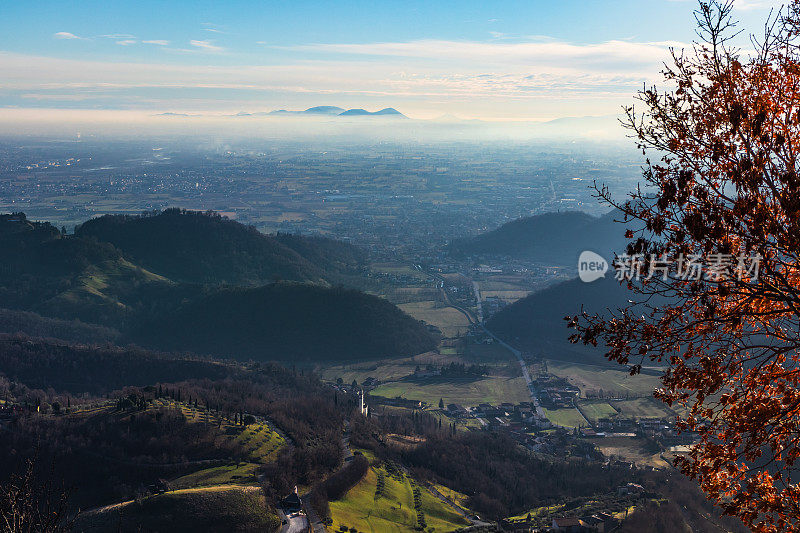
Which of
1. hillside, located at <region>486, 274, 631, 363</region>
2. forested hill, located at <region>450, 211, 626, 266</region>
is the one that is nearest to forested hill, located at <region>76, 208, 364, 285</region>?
hillside, located at <region>486, 274, 631, 363</region>

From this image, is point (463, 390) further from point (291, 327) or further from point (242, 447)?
point (242, 447)

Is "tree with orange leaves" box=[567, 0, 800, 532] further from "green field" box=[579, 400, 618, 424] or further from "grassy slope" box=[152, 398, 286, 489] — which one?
"green field" box=[579, 400, 618, 424]

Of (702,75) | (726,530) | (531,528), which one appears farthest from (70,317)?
(702,75)

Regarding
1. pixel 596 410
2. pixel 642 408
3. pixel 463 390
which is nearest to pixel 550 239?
pixel 463 390

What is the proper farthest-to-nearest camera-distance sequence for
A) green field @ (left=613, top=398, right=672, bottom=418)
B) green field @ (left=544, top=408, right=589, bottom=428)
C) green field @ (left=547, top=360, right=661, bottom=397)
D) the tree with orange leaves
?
green field @ (left=547, top=360, right=661, bottom=397), green field @ (left=613, top=398, right=672, bottom=418), green field @ (left=544, top=408, right=589, bottom=428), the tree with orange leaves

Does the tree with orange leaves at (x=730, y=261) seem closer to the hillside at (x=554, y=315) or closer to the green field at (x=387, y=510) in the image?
the green field at (x=387, y=510)

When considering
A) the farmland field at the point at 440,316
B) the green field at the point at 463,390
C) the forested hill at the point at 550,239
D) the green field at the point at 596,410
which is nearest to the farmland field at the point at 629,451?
the green field at the point at 596,410

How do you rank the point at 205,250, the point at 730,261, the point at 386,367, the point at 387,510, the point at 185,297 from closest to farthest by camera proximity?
the point at 730,261
the point at 387,510
the point at 386,367
the point at 185,297
the point at 205,250

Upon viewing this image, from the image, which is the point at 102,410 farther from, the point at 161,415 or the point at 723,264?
the point at 723,264
